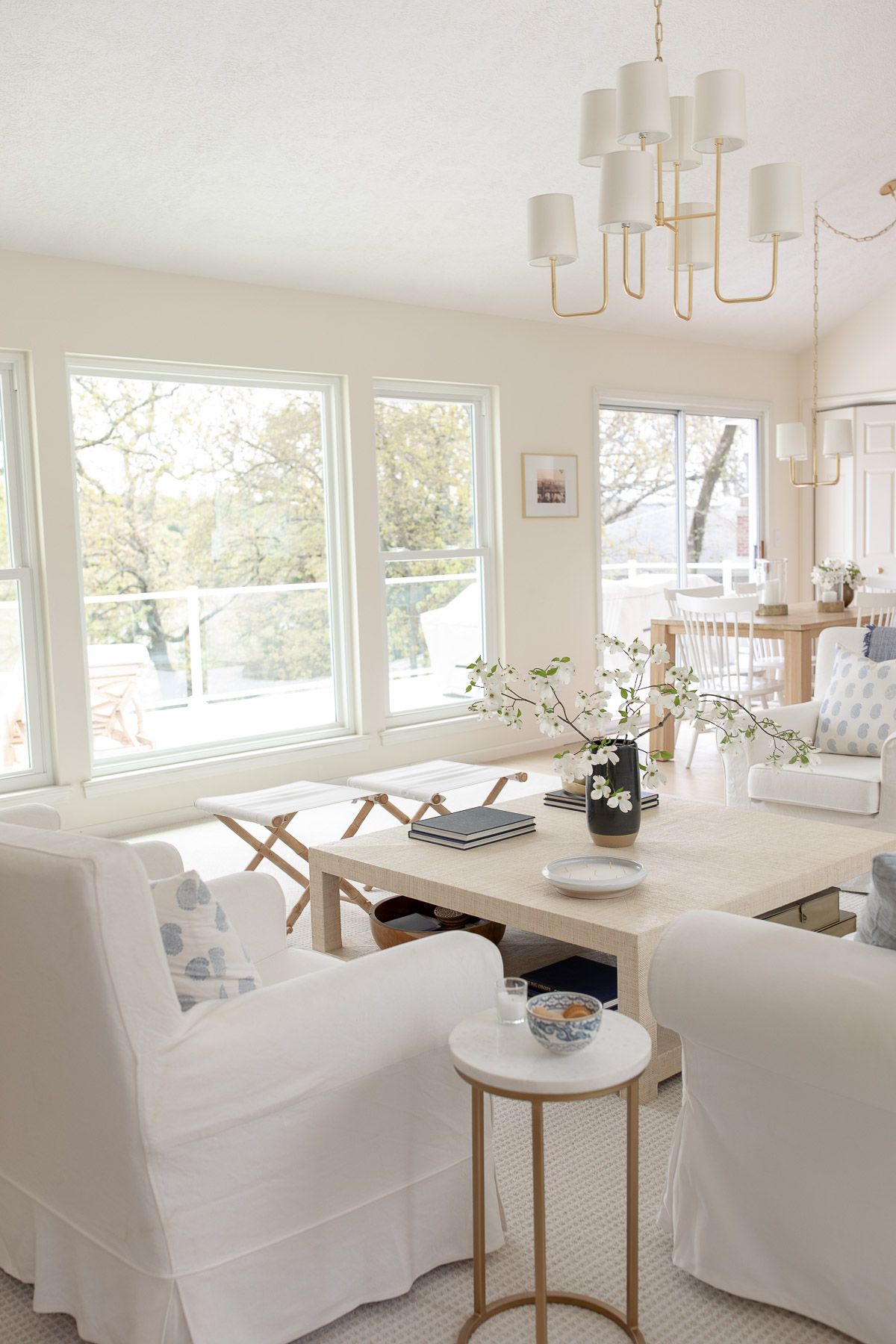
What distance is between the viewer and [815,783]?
4164 mm

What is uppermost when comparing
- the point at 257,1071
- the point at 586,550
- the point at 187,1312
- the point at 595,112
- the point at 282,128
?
the point at 282,128

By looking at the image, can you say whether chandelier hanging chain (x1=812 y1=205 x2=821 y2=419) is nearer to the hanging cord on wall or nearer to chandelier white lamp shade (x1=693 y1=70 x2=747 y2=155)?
the hanging cord on wall

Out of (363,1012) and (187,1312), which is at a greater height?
(363,1012)

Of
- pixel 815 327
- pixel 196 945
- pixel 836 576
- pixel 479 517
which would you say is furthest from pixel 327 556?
pixel 196 945

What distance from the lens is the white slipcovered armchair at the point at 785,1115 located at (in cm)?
176

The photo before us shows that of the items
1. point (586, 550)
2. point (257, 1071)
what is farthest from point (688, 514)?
point (257, 1071)

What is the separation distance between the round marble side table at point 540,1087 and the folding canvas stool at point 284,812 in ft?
6.23

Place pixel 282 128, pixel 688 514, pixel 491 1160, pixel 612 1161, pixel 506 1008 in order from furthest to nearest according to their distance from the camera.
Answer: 1. pixel 688 514
2. pixel 282 128
3. pixel 612 1161
4. pixel 491 1160
5. pixel 506 1008

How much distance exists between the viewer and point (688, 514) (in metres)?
8.41

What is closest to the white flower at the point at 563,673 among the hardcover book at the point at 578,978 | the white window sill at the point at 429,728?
the hardcover book at the point at 578,978

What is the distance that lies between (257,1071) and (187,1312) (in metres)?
0.35

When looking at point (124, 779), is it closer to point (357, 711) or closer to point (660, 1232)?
point (357, 711)

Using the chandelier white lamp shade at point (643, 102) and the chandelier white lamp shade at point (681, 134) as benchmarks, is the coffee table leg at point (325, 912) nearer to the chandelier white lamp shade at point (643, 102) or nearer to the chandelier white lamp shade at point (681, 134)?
the chandelier white lamp shade at point (643, 102)

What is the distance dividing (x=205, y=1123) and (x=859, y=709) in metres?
3.33
